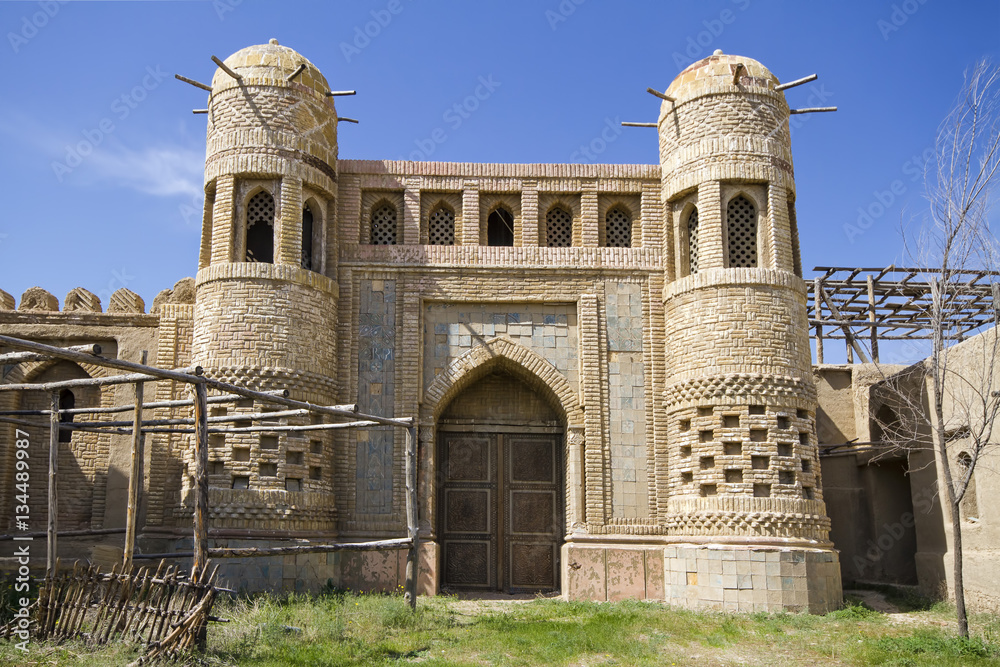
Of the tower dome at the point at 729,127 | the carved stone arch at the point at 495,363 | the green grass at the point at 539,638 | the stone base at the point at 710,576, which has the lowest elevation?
the green grass at the point at 539,638

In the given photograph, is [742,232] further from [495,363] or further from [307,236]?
[307,236]

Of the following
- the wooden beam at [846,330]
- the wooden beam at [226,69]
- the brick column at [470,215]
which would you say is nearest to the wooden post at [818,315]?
the wooden beam at [846,330]

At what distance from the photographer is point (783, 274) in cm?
1520

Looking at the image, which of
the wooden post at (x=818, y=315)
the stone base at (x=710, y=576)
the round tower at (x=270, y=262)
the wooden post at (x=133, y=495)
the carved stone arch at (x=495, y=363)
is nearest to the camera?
the wooden post at (x=133, y=495)

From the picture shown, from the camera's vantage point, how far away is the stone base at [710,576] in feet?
45.2

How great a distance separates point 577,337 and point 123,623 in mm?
9182

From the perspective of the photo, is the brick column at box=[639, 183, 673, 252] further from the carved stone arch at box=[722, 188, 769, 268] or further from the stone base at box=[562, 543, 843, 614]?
the stone base at box=[562, 543, 843, 614]

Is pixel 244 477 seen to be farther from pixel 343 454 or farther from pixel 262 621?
pixel 262 621

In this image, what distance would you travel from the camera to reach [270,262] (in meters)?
15.6

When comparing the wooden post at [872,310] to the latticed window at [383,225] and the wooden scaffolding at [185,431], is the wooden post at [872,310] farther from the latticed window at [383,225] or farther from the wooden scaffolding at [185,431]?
the wooden scaffolding at [185,431]

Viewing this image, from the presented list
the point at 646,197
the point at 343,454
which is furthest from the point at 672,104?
the point at 343,454

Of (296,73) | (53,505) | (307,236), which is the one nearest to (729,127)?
(296,73)

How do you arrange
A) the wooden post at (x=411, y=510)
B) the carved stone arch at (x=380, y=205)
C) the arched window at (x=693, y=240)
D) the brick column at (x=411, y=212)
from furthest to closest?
1. the carved stone arch at (x=380, y=205)
2. the brick column at (x=411, y=212)
3. the arched window at (x=693, y=240)
4. the wooden post at (x=411, y=510)

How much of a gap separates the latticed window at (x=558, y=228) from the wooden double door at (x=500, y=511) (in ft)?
11.3
